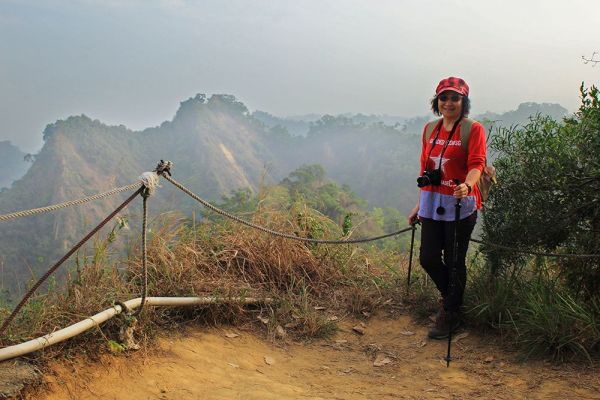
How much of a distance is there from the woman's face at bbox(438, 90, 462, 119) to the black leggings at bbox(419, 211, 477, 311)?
798 mm

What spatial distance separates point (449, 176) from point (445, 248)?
0.62 metres

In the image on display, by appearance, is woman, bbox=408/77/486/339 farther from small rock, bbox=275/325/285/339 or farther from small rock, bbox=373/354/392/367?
small rock, bbox=275/325/285/339

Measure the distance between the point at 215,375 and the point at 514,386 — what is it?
203cm

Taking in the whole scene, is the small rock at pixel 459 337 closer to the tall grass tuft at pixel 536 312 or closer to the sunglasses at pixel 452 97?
the tall grass tuft at pixel 536 312

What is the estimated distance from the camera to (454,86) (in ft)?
13.0

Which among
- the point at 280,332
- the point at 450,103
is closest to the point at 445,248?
the point at 450,103

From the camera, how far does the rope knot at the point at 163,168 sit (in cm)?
347

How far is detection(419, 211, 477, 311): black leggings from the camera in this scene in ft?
13.4

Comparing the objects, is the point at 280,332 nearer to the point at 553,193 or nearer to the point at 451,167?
the point at 451,167

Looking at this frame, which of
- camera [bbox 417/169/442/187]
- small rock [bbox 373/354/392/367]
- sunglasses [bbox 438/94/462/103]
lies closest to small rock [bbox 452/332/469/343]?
small rock [bbox 373/354/392/367]

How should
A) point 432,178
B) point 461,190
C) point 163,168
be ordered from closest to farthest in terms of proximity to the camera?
point 163,168
point 461,190
point 432,178

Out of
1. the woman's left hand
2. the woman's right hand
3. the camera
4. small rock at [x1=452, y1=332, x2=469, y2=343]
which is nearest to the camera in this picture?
the woman's left hand

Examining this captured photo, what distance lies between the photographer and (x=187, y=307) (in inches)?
168

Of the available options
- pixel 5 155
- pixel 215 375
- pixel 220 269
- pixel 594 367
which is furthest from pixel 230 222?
pixel 5 155
